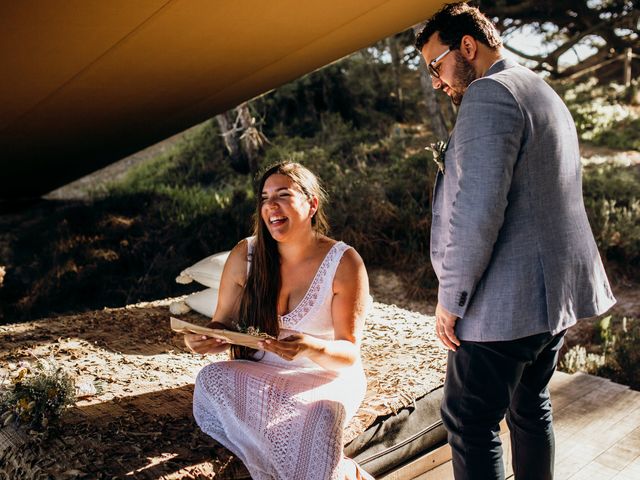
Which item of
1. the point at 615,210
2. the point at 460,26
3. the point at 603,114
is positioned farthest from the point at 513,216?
the point at 603,114

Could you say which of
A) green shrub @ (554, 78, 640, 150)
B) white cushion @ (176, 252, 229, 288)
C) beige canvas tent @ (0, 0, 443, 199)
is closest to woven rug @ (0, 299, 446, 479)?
white cushion @ (176, 252, 229, 288)

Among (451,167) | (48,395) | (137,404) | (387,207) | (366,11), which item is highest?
(366,11)

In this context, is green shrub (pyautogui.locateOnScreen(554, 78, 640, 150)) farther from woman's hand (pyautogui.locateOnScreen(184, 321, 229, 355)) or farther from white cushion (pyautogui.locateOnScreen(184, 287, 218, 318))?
woman's hand (pyautogui.locateOnScreen(184, 321, 229, 355))

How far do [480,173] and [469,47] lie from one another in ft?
1.39

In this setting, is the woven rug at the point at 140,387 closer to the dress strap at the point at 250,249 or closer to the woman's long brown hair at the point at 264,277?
the woman's long brown hair at the point at 264,277

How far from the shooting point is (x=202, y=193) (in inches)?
321

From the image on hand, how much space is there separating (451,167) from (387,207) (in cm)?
475

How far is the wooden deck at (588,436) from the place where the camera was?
2309 mm

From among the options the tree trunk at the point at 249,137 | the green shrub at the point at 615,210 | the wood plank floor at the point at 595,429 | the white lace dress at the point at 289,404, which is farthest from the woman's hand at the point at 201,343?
the tree trunk at the point at 249,137

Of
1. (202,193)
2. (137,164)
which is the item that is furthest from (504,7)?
(137,164)

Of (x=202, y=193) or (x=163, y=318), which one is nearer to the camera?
(x=163, y=318)

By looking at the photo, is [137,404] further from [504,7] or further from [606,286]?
[504,7]

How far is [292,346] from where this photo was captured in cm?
182

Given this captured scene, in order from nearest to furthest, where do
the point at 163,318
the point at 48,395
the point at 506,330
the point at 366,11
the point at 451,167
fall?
the point at 506,330 < the point at 451,167 < the point at 48,395 < the point at 366,11 < the point at 163,318
